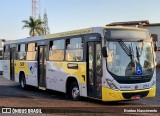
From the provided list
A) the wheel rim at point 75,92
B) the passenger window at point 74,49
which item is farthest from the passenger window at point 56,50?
the wheel rim at point 75,92

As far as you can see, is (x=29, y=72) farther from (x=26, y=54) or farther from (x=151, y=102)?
(x=151, y=102)

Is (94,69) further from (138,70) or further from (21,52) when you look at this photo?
(21,52)

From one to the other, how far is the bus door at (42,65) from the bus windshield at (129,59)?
215 inches

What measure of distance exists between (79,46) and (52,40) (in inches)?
108

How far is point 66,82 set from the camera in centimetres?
1641

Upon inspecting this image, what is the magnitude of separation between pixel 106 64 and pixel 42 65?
5.70 m

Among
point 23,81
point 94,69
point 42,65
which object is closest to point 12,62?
point 23,81

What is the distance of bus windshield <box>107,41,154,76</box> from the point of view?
13.9 m

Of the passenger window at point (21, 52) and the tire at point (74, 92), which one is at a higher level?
the passenger window at point (21, 52)

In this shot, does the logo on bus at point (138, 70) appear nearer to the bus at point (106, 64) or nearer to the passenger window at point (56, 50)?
the bus at point (106, 64)

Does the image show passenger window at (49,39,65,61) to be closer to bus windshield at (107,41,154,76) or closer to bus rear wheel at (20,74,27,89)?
bus windshield at (107,41,154,76)

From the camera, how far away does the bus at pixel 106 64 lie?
45.5ft

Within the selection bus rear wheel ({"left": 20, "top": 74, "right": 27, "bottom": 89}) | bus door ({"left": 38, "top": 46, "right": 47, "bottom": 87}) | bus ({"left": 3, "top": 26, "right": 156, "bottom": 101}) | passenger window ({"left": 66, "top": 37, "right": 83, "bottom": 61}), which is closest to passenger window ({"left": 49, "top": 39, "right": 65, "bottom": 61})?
bus ({"left": 3, "top": 26, "right": 156, "bottom": 101})

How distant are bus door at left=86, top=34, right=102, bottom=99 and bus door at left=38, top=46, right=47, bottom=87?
4362 mm
